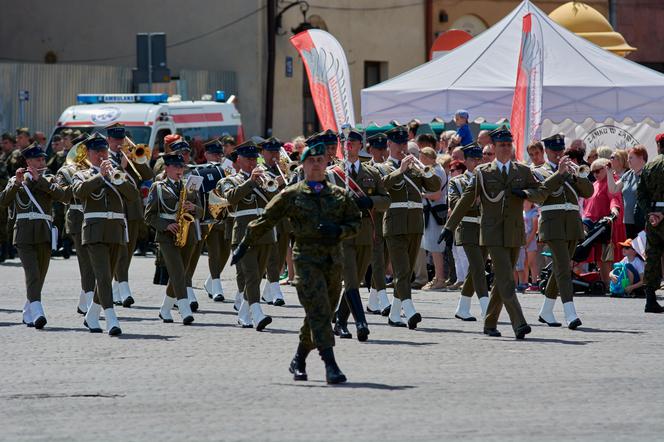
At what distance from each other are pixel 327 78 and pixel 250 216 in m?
3.83

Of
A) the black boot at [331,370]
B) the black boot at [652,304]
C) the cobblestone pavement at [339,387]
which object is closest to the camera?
the cobblestone pavement at [339,387]

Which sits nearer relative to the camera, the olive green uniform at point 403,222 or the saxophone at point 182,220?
the olive green uniform at point 403,222

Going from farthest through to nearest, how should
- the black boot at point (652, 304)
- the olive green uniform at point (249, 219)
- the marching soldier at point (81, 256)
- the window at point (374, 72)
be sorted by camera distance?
the window at point (374, 72)
the black boot at point (652, 304)
the marching soldier at point (81, 256)
the olive green uniform at point (249, 219)

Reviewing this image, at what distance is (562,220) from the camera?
14.6 meters

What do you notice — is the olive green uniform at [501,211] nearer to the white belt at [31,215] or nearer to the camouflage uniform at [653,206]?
the camouflage uniform at [653,206]

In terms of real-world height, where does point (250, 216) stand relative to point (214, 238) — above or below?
above

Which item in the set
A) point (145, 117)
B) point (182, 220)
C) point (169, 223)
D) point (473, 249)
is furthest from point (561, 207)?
point (145, 117)

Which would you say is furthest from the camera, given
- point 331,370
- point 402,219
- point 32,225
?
point 32,225

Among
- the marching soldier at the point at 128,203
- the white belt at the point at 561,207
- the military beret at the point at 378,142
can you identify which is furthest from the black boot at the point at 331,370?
the marching soldier at the point at 128,203

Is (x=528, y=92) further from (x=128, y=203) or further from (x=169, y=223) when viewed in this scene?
(x=169, y=223)

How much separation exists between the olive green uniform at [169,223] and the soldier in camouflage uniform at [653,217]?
485 centimetres

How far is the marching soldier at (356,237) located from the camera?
13.5 meters

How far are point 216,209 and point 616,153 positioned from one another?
578 cm

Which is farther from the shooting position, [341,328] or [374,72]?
[374,72]
